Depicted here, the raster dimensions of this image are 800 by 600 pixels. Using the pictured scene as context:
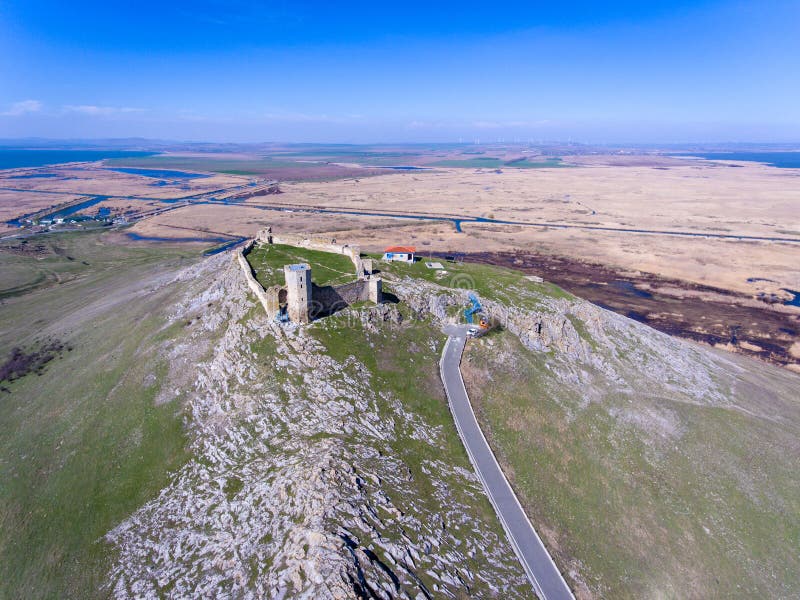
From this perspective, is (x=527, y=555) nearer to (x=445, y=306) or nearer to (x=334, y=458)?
(x=334, y=458)

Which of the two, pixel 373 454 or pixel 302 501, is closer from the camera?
pixel 302 501

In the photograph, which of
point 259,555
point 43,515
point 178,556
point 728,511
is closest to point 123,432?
point 43,515

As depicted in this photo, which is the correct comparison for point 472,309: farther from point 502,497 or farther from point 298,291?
point 502,497

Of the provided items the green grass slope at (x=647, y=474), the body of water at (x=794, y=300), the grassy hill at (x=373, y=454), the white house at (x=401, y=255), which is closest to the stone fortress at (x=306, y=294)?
the grassy hill at (x=373, y=454)

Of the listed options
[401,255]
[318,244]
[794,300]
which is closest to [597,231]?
[794,300]

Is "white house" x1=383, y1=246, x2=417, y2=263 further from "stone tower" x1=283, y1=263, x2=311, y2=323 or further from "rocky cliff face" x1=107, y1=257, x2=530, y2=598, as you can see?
"rocky cliff face" x1=107, y1=257, x2=530, y2=598

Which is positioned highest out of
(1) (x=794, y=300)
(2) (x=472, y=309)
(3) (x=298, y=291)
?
(3) (x=298, y=291)

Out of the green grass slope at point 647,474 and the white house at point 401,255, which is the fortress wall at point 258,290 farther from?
the white house at point 401,255
